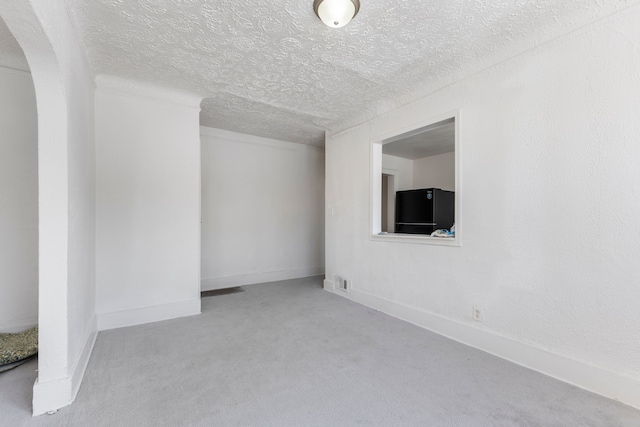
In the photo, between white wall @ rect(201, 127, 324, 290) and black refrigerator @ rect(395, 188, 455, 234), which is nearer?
black refrigerator @ rect(395, 188, 455, 234)

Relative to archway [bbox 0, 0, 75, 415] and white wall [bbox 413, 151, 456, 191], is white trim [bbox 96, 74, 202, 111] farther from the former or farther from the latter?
white wall [bbox 413, 151, 456, 191]

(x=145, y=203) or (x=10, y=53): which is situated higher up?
(x=10, y=53)

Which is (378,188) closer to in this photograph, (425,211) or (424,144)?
(425,211)

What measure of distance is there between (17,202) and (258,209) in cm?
282

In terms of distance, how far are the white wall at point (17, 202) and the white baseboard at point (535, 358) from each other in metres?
3.59

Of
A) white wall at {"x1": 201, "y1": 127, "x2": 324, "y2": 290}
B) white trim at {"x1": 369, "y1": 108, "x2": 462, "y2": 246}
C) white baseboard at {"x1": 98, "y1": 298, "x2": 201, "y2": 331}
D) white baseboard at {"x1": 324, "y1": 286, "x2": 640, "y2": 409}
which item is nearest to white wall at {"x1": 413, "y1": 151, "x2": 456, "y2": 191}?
white wall at {"x1": 201, "y1": 127, "x2": 324, "y2": 290}

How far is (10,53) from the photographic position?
7.96ft

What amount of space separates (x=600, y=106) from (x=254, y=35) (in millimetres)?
2337

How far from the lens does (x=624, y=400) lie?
165 centimetres

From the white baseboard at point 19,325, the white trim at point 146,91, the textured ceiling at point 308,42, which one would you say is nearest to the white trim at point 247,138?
the white trim at point 146,91

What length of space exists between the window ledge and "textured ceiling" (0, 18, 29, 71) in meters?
3.68

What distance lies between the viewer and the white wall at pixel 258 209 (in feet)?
14.5

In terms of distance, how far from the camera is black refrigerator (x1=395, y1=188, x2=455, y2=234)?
364cm

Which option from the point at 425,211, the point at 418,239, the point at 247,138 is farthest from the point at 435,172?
the point at 247,138
